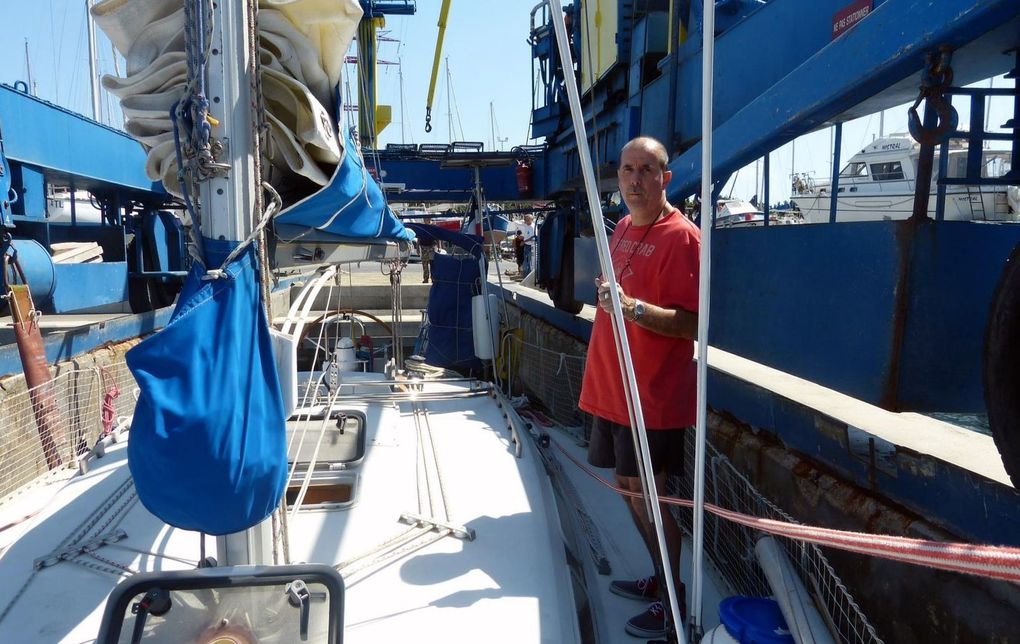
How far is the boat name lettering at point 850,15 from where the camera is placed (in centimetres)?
261

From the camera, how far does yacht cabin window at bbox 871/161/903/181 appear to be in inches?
Result: 583

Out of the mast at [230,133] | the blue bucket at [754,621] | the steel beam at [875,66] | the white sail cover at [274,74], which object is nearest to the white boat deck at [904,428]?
the blue bucket at [754,621]

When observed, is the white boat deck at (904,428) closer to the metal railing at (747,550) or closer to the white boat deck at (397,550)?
the metal railing at (747,550)

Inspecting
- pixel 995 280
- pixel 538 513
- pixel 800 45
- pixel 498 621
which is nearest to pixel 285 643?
pixel 498 621

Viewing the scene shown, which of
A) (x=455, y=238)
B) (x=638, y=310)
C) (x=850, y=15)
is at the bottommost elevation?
(x=638, y=310)

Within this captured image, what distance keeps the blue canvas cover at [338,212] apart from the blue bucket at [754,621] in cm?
156

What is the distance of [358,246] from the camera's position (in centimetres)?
257

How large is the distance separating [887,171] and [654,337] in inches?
611

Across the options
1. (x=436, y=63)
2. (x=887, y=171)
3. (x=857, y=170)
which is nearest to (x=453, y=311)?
(x=436, y=63)

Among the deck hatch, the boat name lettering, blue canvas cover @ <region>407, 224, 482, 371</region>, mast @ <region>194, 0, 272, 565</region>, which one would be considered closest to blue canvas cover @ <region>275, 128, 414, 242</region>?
mast @ <region>194, 0, 272, 565</region>

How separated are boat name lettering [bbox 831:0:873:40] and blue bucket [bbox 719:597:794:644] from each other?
83.0 inches

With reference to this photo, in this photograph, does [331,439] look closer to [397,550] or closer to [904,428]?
[397,550]

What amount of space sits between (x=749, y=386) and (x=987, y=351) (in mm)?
1633

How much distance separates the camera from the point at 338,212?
6.72 feet
